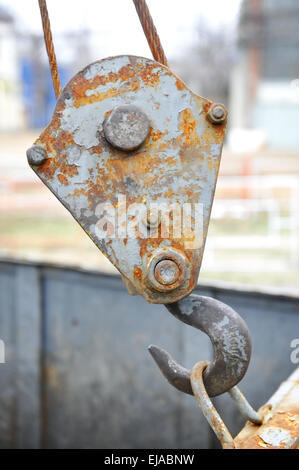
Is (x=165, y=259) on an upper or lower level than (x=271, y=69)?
lower

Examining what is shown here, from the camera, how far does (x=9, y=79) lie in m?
21.3

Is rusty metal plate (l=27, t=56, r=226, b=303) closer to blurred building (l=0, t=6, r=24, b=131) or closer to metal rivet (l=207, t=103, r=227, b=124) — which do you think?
metal rivet (l=207, t=103, r=227, b=124)

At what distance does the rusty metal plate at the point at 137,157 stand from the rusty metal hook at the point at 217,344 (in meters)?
0.07

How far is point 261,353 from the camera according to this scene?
6.84 ft

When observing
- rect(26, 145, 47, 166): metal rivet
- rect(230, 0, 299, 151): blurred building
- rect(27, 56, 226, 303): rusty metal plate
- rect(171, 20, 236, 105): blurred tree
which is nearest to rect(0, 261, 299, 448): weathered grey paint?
rect(27, 56, 226, 303): rusty metal plate

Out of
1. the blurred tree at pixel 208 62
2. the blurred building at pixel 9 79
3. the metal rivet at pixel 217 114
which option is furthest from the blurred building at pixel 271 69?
the metal rivet at pixel 217 114

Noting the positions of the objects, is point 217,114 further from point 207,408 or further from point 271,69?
point 271,69

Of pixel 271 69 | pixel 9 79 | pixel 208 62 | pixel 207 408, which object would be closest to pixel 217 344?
pixel 207 408

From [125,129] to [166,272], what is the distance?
26 centimetres

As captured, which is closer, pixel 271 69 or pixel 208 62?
pixel 271 69

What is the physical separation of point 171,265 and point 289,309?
1236 mm

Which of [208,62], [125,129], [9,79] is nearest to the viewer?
[125,129]

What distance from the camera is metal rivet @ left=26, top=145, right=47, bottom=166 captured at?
919 millimetres
